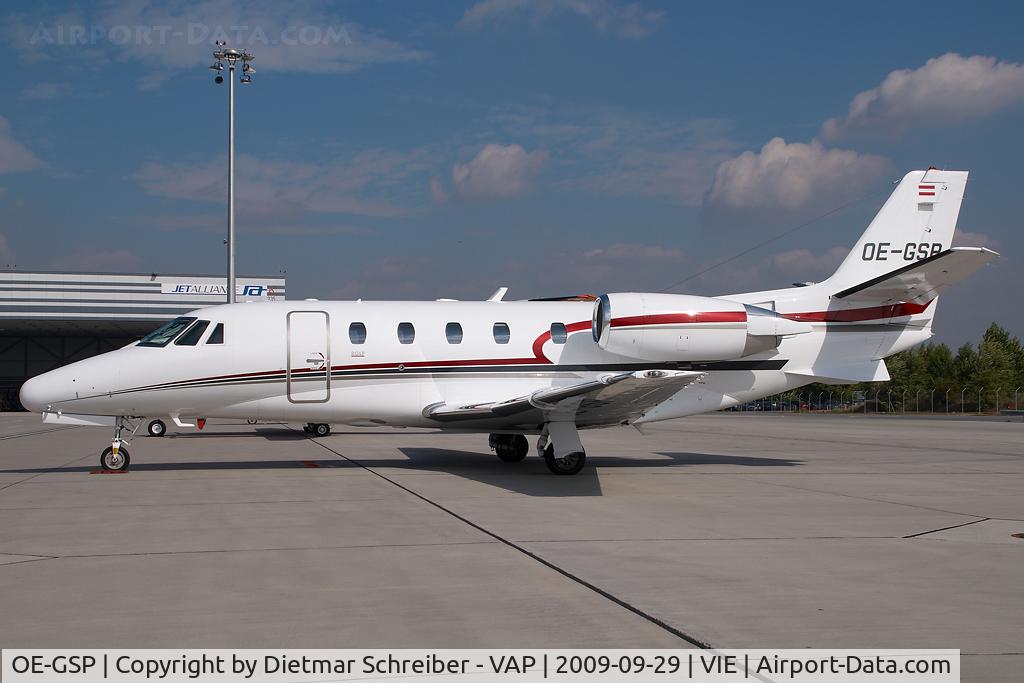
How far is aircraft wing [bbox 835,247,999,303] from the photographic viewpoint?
14.7 metres

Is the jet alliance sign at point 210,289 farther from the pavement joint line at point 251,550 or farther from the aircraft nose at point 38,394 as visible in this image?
the pavement joint line at point 251,550

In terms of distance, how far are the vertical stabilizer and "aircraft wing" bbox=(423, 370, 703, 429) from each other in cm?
584

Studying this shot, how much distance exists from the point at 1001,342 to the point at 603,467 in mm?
72219

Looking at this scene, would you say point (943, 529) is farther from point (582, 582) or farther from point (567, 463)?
point (567, 463)

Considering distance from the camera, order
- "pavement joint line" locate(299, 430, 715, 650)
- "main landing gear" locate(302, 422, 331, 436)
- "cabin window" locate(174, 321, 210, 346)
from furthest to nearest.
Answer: "main landing gear" locate(302, 422, 331, 436), "cabin window" locate(174, 321, 210, 346), "pavement joint line" locate(299, 430, 715, 650)

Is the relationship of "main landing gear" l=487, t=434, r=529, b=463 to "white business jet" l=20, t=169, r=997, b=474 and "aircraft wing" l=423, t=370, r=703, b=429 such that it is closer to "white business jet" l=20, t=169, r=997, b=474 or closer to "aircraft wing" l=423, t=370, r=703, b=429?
"white business jet" l=20, t=169, r=997, b=474

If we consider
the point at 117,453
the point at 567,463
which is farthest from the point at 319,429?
the point at 567,463

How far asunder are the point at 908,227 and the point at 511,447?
892 centimetres

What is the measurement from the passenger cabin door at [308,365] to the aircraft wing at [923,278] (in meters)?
9.57

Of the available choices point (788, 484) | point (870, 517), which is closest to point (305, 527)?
point (870, 517)

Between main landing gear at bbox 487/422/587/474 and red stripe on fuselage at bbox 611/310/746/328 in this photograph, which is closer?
main landing gear at bbox 487/422/587/474

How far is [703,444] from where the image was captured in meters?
24.1

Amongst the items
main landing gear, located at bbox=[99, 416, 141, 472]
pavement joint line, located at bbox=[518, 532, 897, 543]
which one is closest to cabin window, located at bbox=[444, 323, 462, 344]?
main landing gear, located at bbox=[99, 416, 141, 472]

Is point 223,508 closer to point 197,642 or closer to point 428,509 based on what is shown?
point 428,509
